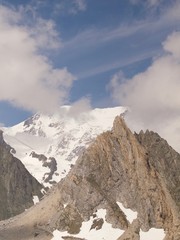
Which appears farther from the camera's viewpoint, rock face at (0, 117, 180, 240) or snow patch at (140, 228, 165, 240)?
rock face at (0, 117, 180, 240)

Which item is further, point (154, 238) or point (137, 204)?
point (137, 204)

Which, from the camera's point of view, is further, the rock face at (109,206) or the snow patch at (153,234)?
the rock face at (109,206)

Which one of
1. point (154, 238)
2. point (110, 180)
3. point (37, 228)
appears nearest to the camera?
point (154, 238)

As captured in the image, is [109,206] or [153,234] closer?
[153,234]

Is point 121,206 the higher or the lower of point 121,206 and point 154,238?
the higher

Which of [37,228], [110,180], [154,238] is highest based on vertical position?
[110,180]

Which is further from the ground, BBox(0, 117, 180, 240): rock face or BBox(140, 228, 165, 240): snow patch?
BBox(0, 117, 180, 240): rock face

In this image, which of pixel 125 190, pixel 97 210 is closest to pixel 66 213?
pixel 97 210

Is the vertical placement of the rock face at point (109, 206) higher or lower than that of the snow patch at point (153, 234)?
higher

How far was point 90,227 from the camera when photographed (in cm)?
17812

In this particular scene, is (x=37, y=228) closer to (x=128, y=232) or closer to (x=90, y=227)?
(x=90, y=227)

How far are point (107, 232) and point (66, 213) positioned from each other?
55.7ft

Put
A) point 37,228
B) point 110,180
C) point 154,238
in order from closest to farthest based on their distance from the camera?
point 154,238
point 37,228
point 110,180

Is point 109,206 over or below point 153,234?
over
